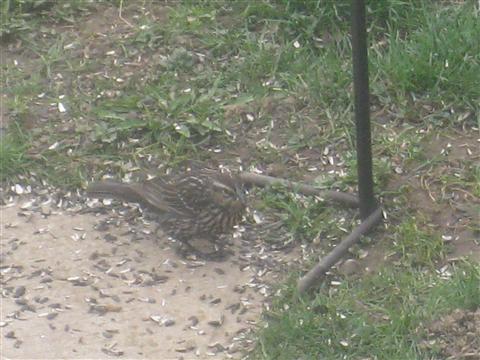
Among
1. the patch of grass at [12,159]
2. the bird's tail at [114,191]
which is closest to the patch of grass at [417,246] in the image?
the bird's tail at [114,191]

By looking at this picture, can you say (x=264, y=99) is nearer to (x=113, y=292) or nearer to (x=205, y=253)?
(x=205, y=253)

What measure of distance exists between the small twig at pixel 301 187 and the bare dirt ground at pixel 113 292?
367 mm

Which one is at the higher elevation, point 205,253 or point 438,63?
point 438,63

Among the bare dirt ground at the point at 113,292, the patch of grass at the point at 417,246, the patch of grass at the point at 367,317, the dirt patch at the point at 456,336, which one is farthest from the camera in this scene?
the patch of grass at the point at 417,246

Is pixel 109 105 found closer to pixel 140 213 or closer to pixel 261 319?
pixel 140 213

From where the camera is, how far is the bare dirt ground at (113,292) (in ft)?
17.9

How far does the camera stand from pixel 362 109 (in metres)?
5.74

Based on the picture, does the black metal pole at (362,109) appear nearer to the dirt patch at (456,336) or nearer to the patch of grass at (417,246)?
the patch of grass at (417,246)

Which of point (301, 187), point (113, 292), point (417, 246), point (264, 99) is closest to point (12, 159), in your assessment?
point (113, 292)

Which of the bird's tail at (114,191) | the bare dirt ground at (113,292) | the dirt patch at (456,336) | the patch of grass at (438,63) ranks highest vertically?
the patch of grass at (438,63)

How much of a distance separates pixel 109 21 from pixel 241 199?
78.5 inches

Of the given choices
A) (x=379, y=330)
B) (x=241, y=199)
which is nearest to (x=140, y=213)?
(x=241, y=199)

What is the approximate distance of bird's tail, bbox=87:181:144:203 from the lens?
20.2ft

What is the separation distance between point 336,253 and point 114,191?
115 cm
